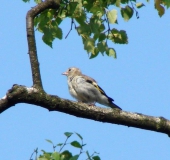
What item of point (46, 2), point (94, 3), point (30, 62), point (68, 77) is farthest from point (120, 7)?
A: point (68, 77)

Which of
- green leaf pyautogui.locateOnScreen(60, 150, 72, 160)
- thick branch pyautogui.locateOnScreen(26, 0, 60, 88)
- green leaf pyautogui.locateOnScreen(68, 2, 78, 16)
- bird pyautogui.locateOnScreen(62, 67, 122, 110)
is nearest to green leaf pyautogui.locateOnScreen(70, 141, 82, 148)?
green leaf pyautogui.locateOnScreen(60, 150, 72, 160)

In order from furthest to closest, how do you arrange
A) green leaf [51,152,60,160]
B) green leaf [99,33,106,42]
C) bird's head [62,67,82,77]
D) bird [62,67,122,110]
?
bird's head [62,67,82,77], bird [62,67,122,110], green leaf [99,33,106,42], green leaf [51,152,60,160]

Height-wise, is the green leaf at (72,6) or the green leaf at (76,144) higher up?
the green leaf at (72,6)

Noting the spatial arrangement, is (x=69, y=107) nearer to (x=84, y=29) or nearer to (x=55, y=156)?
(x=55, y=156)

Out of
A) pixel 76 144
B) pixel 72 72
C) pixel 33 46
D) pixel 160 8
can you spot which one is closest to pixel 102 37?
pixel 160 8

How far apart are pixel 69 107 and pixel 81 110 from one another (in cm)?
12

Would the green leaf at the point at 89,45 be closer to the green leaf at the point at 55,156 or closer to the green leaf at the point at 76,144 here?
the green leaf at the point at 76,144

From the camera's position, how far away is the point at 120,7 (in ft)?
26.5

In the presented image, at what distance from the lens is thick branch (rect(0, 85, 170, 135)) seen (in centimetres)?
500

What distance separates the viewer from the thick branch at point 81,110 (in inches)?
197

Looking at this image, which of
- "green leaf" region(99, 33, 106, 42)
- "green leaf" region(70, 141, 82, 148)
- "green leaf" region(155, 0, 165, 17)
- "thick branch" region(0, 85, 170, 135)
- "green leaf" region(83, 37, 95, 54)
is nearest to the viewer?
"thick branch" region(0, 85, 170, 135)

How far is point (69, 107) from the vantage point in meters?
5.26

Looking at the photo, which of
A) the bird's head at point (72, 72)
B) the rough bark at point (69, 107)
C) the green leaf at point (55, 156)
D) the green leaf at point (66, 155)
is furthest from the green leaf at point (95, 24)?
the bird's head at point (72, 72)

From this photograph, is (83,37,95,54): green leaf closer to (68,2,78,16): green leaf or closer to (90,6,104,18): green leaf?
(90,6,104,18): green leaf
